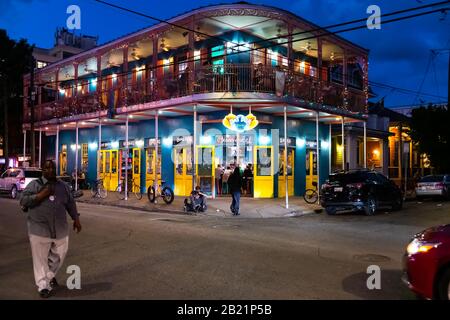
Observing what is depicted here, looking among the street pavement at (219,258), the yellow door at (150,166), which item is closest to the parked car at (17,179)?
the yellow door at (150,166)

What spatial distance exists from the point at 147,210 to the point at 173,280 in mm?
11373

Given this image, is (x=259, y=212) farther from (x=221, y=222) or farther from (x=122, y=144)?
(x=122, y=144)

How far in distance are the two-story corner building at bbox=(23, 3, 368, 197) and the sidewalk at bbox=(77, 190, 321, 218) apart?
103 centimetres

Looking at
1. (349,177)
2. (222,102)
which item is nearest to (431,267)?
(349,177)

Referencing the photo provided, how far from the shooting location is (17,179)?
23828mm

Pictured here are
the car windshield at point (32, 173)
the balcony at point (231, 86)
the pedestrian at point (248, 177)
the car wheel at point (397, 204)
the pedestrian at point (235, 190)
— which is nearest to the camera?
the pedestrian at point (235, 190)

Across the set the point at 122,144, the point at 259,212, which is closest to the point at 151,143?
the point at 122,144

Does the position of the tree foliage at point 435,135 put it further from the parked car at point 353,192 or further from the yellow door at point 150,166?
the yellow door at point 150,166

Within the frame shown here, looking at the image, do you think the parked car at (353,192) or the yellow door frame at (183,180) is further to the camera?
the yellow door frame at (183,180)

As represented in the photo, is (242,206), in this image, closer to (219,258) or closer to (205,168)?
(205,168)

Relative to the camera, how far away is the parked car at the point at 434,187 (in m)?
23.8

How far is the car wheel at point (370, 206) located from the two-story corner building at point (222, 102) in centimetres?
357

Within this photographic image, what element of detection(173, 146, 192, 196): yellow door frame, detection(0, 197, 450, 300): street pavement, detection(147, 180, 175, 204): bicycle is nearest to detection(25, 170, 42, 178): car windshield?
detection(173, 146, 192, 196): yellow door frame

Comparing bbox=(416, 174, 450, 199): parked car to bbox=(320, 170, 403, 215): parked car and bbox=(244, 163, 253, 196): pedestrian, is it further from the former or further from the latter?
bbox=(244, 163, 253, 196): pedestrian
